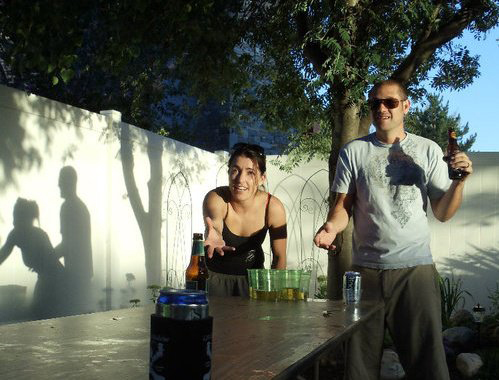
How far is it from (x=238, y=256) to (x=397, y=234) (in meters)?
0.95

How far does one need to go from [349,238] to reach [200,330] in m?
5.11

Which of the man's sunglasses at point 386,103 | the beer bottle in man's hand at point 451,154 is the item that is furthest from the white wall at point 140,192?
the beer bottle in man's hand at point 451,154

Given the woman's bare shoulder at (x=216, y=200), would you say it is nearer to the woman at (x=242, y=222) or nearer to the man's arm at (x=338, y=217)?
the woman at (x=242, y=222)

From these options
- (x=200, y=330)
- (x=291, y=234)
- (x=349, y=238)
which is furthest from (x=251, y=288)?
(x=291, y=234)

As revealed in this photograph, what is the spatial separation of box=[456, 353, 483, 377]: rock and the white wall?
291 cm

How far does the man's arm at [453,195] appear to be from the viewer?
3.07 m

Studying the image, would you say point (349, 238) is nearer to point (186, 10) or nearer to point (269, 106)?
point (269, 106)

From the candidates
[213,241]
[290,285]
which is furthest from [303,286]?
[213,241]

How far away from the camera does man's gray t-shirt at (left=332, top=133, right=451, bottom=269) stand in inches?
132

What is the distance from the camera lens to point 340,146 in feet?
19.7

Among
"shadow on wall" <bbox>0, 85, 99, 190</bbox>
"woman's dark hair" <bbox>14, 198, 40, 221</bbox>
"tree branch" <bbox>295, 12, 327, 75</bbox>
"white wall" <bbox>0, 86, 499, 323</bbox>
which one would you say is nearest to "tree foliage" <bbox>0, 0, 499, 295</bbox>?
"tree branch" <bbox>295, 12, 327, 75</bbox>

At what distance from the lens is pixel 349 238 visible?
19.9 feet

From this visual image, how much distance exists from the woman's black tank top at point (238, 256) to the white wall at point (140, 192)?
2.18m

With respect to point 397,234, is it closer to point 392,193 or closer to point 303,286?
point 392,193
